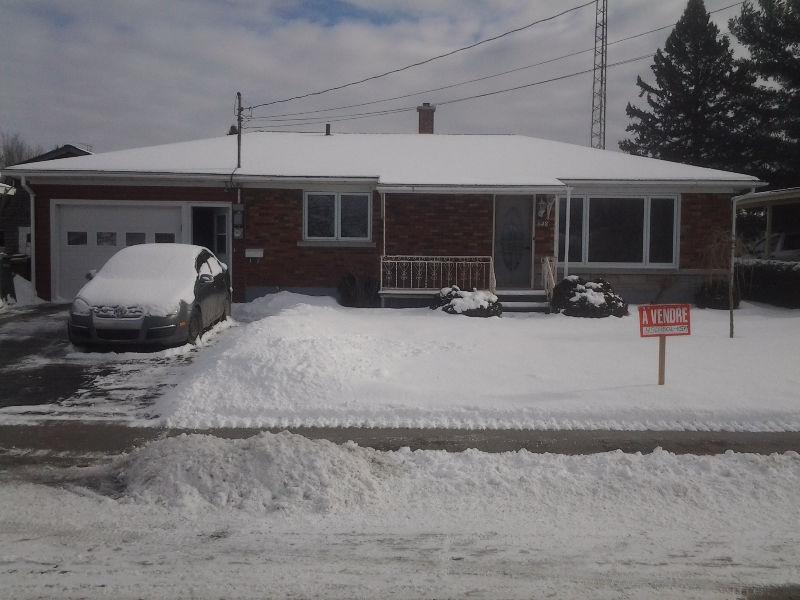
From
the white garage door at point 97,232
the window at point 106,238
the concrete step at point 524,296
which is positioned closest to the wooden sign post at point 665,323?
the concrete step at point 524,296

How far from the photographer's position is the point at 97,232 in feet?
Answer: 54.5

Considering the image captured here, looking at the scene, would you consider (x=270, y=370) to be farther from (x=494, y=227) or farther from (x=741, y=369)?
(x=494, y=227)

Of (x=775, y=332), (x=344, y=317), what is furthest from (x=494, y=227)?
(x=775, y=332)

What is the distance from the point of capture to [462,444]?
6328mm

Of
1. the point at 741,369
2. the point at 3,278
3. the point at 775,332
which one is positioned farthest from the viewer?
the point at 3,278

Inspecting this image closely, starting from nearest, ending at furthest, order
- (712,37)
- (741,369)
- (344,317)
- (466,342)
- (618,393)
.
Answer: (618,393) < (741,369) < (466,342) < (344,317) < (712,37)

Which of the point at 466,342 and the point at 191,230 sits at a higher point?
the point at 191,230

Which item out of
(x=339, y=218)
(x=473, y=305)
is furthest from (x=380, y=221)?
(x=473, y=305)

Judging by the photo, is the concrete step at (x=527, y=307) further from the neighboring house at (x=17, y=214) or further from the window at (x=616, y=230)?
the neighboring house at (x=17, y=214)

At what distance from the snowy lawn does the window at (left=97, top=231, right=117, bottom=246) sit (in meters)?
7.02

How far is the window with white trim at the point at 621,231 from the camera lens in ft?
56.0

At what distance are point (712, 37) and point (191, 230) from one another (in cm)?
2879

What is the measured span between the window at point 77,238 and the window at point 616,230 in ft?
40.7

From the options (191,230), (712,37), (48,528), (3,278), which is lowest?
(48,528)
